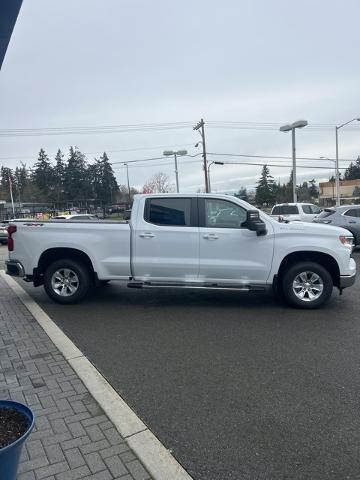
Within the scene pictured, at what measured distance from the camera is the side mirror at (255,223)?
6.56 metres

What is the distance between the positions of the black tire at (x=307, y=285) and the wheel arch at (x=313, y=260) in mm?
132

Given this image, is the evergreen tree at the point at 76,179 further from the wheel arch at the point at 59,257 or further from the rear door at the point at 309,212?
the wheel arch at the point at 59,257

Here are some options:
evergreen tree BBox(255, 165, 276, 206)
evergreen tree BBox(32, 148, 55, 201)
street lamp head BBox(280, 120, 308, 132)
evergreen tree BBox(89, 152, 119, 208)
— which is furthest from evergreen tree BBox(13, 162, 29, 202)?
street lamp head BBox(280, 120, 308, 132)

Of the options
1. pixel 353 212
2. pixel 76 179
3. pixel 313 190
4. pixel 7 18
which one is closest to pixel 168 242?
pixel 7 18

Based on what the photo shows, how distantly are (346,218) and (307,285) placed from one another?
8.94 meters

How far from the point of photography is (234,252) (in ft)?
22.2

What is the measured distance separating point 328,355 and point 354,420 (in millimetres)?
1416

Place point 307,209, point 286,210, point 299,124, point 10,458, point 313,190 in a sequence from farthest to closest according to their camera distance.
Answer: point 313,190, point 299,124, point 307,209, point 286,210, point 10,458

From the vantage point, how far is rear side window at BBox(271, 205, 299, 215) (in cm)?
2084

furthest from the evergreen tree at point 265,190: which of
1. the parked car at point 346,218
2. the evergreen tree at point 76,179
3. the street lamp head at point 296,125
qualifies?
the parked car at point 346,218

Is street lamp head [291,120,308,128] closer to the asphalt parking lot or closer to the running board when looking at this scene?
the asphalt parking lot

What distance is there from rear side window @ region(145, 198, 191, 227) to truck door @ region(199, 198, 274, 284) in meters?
0.37

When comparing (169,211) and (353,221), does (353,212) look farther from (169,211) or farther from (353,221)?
(169,211)

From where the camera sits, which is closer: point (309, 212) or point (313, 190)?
point (309, 212)
